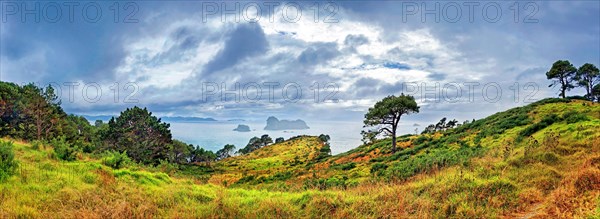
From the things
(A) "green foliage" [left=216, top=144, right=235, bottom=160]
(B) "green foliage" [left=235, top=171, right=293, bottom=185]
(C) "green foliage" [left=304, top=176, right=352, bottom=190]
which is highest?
(C) "green foliage" [left=304, top=176, right=352, bottom=190]

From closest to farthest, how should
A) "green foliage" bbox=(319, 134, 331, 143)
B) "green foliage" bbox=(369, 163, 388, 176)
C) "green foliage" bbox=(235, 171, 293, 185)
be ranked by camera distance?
1. "green foliage" bbox=(369, 163, 388, 176)
2. "green foliage" bbox=(235, 171, 293, 185)
3. "green foliage" bbox=(319, 134, 331, 143)

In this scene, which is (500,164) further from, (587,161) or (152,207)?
(152,207)

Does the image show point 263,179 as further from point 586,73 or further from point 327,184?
point 586,73

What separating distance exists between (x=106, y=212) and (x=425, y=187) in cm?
903

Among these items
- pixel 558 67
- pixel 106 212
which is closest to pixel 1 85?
pixel 106 212

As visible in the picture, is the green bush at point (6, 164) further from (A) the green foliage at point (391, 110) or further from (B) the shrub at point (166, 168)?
(A) the green foliage at point (391, 110)

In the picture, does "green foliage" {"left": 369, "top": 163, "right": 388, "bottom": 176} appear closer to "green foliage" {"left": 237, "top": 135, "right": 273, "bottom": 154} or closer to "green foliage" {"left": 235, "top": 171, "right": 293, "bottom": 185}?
"green foliage" {"left": 235, "top": 171, "right": 293, "bottom": 185}

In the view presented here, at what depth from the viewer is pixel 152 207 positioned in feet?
Result: 25.1

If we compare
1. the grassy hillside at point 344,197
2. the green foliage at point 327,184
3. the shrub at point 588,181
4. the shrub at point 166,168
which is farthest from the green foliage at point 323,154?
the shrub at point 588,181

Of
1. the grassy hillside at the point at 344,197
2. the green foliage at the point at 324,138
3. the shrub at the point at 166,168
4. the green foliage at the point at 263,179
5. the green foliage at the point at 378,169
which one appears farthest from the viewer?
the green foliage at the point at 324,138

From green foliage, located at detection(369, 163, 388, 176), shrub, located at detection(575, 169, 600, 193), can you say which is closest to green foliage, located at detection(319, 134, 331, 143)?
green foliage, located at detection(369, 163, 388, 176)

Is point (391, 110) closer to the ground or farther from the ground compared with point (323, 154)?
farther from the ground

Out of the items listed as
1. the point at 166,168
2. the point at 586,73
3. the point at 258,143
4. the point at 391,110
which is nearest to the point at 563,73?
the point at 586,73

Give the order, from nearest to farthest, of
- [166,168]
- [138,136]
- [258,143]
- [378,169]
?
1. [166,168]
2. [378,169]
3. [138,136]
4. [258,143]
